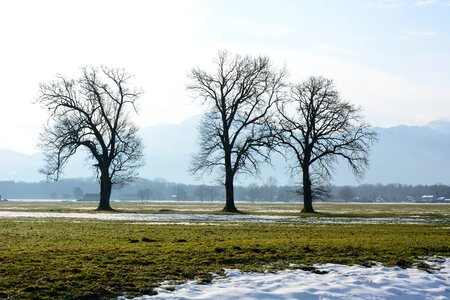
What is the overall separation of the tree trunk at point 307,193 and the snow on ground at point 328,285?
4402 cm

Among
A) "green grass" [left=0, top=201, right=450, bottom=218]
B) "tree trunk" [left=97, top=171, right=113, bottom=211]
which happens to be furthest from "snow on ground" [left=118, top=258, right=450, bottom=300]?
"tree trunk" [left=97, top=171, right=113, bottom=211]

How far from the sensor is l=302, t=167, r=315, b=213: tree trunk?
58812mm

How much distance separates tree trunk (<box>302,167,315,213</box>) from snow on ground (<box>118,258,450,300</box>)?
144 feet

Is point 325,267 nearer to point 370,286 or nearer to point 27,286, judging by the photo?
point 370,286

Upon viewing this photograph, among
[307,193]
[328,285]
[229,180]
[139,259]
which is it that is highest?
[229,180]

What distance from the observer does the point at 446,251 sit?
1861cm

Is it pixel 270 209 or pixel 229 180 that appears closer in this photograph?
pixel 229 180

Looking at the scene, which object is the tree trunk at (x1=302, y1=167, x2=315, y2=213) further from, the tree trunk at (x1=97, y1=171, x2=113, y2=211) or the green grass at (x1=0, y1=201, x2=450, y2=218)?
the tree trunk at (x1=97, y1=171, x2=113, y2=211)

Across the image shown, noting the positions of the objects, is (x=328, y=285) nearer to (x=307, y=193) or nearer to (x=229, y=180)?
(x=307, y=193)

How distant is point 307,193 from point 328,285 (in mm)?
46664

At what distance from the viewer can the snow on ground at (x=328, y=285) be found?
1198cm

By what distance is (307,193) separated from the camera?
59.2m

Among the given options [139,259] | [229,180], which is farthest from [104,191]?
[139,259]

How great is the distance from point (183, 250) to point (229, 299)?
5.73 metres
